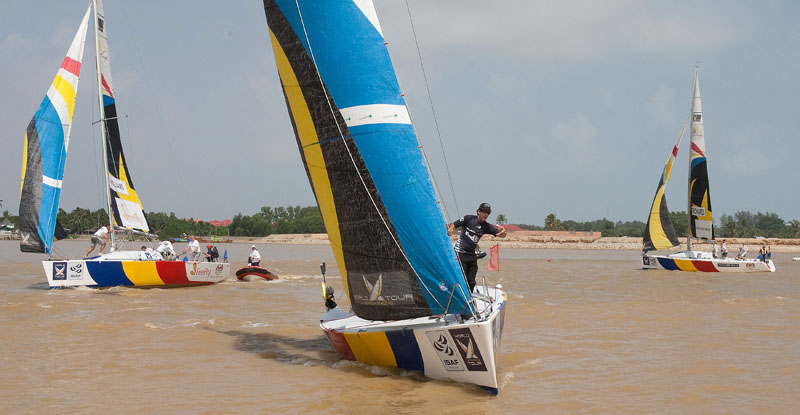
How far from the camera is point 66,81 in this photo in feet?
67.9

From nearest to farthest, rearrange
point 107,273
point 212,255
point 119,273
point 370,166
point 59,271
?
1. point 370,166
2. point 59,271
3. point 107,273
4. point 119,273
5. point 212,255

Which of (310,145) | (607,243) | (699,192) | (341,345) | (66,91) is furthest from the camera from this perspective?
(607,243)

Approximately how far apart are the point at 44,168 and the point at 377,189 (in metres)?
16.3

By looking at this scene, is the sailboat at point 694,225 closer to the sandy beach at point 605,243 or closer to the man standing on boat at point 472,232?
the man standing on boat at point 472,232

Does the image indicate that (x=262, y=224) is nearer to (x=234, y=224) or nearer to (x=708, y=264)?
(x=234, y=224)

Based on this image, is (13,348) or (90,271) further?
(90,271)

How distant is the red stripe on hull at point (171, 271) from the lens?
20.7 m

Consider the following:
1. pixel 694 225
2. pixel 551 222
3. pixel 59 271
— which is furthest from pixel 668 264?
pixel 551 222

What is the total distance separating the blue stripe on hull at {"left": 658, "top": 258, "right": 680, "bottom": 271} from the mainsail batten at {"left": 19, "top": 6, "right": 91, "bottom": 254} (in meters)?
27.8

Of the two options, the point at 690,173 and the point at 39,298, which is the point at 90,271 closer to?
the point at 39,298

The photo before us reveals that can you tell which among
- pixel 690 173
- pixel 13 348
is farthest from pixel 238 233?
pixel 13 348

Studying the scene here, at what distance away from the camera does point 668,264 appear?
32.4 m

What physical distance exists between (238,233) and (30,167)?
121600mm

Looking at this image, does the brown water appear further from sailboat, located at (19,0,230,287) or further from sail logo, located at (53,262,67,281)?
sailboat, located at (19,0,230,287)
